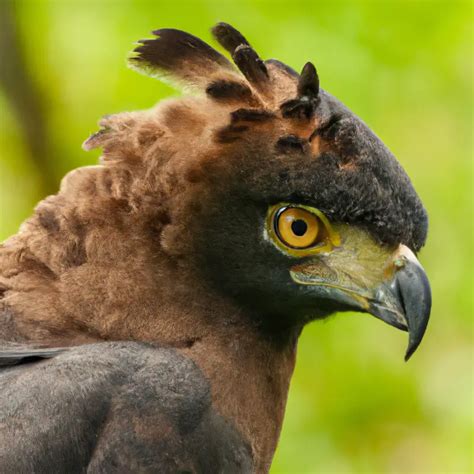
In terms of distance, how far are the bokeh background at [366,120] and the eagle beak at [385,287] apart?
3.10 metres

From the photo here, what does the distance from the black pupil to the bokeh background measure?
3137mm

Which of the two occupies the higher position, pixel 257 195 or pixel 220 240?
pixel 257 195

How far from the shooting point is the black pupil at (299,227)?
4074mm

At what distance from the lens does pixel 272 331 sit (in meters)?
4.32

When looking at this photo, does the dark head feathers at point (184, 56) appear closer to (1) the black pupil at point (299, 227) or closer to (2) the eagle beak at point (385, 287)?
(1) the black pupil at point (299, 227)

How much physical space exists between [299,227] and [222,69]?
2.11 feet

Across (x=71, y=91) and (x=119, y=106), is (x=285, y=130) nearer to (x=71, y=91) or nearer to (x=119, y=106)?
(x=119, y=106)

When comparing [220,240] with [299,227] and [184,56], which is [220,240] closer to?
[299,227]

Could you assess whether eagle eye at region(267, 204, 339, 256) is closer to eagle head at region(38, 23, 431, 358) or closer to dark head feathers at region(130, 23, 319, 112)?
eagle head at region(38, 23, 431, 358)

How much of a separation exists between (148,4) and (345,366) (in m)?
2.58

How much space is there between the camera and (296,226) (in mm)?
4086

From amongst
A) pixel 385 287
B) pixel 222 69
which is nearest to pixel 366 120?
pixel 222 69

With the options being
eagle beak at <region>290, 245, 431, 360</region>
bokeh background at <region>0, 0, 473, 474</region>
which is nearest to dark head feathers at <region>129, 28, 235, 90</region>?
eagle beak at <region>290, 245, 431, 360</region>

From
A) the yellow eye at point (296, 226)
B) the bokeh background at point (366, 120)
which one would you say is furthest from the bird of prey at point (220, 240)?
the bokeh background at point (366, 120)
